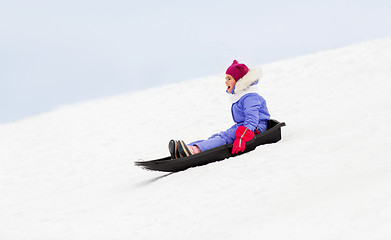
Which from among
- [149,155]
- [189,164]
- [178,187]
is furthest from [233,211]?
[149,155]

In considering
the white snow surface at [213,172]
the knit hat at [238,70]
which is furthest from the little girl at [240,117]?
the white snow surface at [213,172]

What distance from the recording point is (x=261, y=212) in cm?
303

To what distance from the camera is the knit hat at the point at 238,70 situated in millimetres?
4715

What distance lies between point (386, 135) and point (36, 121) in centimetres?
757

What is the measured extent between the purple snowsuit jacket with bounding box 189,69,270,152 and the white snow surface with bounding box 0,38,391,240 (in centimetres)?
27

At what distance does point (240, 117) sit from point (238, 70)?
46cm

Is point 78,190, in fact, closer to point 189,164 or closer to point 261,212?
point 189,164

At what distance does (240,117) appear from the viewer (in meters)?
4.73

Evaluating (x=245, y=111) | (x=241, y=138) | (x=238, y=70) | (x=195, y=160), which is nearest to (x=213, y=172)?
(x=195, y=160)

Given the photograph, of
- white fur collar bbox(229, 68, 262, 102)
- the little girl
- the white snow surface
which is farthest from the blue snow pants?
white fur collar bbox(229, 68, 262, 102)

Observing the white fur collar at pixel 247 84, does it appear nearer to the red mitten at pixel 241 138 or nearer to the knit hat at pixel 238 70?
the knit hat at pixel 238 70

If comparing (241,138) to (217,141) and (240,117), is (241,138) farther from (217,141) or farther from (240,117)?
(240,117)

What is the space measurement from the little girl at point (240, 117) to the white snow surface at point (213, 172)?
0.68ft

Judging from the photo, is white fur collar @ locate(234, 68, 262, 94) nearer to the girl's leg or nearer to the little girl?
the little girl
